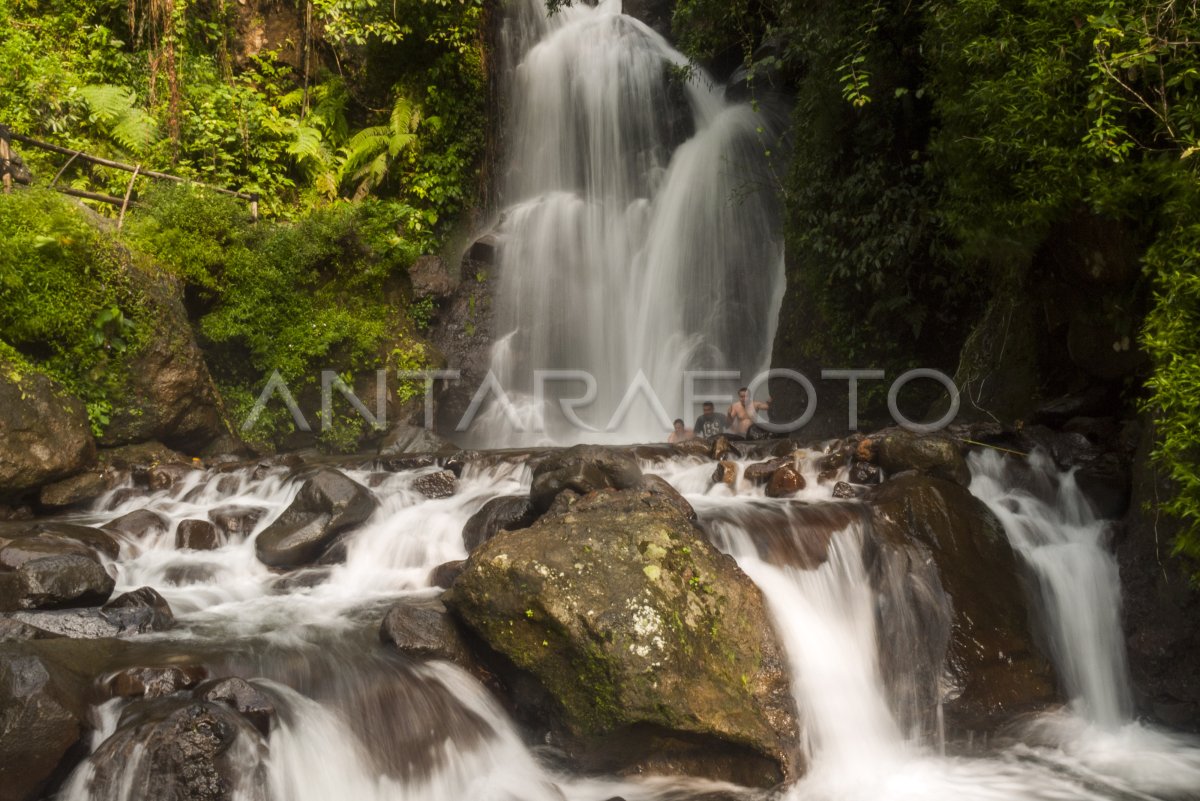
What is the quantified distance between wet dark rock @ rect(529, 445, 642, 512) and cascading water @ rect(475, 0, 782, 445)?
20.7 feet

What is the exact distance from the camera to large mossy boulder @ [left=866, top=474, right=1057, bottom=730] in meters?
5.57

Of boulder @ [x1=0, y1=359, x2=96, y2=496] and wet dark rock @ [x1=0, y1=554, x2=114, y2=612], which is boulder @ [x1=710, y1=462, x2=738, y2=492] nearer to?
wet dark rock @ [x1=0, y1=554, x2=114, y2=612]

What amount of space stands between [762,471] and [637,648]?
3.76m

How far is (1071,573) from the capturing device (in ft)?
20.7

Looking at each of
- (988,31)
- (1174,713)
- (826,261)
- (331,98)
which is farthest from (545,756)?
(331,98)

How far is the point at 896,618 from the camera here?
584 centimetres

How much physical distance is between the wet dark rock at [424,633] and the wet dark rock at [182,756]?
52.7 inches

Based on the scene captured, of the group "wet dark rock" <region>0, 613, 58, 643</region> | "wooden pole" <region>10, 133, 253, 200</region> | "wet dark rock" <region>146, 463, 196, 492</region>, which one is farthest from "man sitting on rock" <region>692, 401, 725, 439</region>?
"wooden pole" <region>10, 133, 253, 200</region>

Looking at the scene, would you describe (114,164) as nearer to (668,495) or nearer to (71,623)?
(71,623)

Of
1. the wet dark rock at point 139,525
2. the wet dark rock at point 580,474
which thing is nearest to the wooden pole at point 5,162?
the wet dark rock at point 139,525

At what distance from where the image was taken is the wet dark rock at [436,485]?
8.81 meters

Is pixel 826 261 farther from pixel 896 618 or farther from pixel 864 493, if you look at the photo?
pixel 896 618

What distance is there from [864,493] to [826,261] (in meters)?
4.36

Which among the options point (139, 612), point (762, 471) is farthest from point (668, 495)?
point (139, 612)
